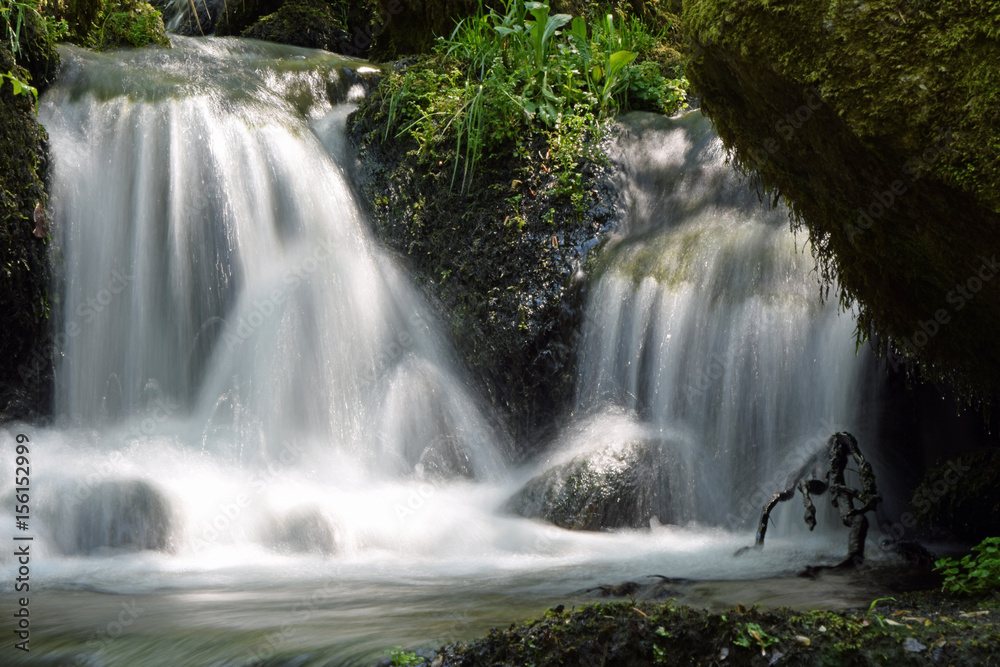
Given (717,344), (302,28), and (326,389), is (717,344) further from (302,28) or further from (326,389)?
(302,28)

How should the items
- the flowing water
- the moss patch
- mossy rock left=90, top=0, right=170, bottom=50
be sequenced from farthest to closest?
mossy rock left=90, top=0, right=170, bottom=50 < the flowing water < the moss patch

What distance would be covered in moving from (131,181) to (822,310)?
5.00 metres

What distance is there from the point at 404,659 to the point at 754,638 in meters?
0.91

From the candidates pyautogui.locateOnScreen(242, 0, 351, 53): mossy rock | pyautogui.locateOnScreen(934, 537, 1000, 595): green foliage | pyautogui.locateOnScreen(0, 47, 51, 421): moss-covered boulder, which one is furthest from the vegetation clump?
pyautogui.locateOnScreen(242, 0, 351, 53): mossy rock

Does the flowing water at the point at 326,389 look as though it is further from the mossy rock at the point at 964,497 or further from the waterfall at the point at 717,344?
the mossy rock at the point at 964,497

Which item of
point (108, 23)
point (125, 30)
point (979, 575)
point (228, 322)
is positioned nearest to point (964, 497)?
point (979, 575)

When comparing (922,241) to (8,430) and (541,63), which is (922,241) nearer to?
(541,63)

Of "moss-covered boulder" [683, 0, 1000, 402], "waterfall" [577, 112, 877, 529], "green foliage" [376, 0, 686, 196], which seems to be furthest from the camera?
"green foliage" [376, 0, 686, 196]

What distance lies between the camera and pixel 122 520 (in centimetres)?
453

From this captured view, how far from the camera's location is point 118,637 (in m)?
2.88

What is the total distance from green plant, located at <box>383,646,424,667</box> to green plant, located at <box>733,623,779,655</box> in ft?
2.70

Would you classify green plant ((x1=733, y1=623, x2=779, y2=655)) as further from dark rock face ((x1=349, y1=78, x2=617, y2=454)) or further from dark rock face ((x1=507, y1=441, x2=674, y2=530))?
dark rock face ((x1=349, y1=78, x2=617, y2=454))

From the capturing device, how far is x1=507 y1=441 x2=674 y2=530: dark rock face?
502 cm

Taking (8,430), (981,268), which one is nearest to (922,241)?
(981,268)
